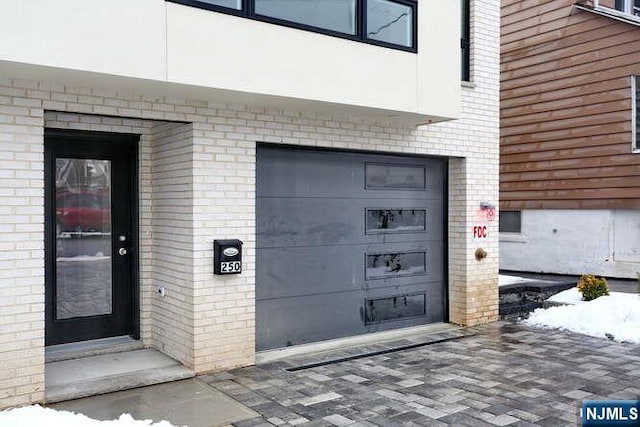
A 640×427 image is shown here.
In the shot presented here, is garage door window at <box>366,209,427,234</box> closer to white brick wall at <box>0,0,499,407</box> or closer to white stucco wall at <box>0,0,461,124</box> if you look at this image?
white brick wall at <box>0,0,499,407</box>

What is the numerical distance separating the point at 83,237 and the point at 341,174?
3.06 m

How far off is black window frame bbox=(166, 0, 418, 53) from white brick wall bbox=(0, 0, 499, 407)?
1.01 m

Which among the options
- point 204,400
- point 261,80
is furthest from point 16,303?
point 261,80

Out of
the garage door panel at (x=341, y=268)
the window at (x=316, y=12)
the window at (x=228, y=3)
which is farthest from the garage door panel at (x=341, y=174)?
the window at (x=228, y=3)

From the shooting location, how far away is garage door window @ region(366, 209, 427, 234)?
7.45m

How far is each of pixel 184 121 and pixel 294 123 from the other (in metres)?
1.29

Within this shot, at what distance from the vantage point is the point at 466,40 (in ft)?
27.3

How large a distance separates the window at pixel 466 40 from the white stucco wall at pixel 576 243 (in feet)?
21.8

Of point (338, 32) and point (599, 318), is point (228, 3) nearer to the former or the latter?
point (338, 32)

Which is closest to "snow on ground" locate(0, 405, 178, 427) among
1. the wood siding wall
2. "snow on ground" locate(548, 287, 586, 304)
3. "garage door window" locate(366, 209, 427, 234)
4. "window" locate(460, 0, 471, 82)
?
"garage door window" locate(366, 209, 427, 234)

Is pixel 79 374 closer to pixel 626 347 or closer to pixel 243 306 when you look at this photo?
pixel 243 306

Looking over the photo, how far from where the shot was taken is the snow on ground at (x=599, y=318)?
24.8ft

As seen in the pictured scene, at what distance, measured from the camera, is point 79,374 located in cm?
545

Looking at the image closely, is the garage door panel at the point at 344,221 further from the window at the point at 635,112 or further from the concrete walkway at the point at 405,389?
the window at the point at 635,112
